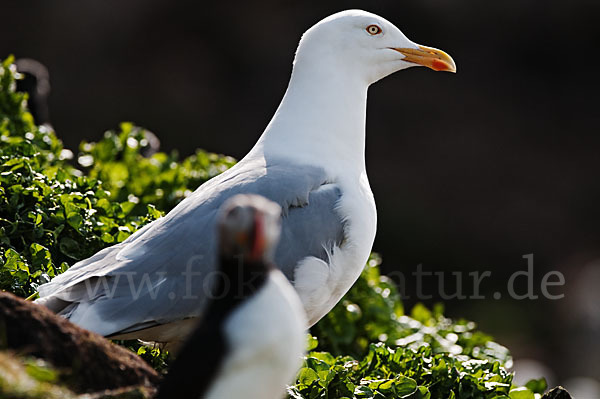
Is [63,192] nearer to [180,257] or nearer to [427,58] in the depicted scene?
[180,257]

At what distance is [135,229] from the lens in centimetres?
527

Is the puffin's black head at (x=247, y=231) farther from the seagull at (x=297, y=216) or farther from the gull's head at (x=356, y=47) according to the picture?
the gull's head at (x=356, y=47)

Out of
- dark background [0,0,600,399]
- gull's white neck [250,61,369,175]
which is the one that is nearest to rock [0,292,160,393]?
gull's white neck [250,61,369,175]

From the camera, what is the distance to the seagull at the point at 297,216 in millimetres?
4078

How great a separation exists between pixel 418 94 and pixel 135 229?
11048 mm

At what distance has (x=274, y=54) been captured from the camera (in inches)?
620

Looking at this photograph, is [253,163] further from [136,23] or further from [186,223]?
[136,23]

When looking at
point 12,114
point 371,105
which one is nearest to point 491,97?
point 371,105

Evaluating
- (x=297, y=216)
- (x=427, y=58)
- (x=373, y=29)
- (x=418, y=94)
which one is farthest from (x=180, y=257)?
(x=418, y=94)

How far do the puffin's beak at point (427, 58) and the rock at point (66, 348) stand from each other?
2.78 m

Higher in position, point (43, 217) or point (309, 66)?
point (309, 66)

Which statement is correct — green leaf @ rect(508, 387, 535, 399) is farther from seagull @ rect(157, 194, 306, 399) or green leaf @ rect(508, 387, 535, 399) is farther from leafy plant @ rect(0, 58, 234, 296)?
leafy plant @ rect(0, 58, 234, 296)

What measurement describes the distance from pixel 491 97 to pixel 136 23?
20.2 ft

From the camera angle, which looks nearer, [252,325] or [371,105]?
[252,325]
